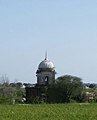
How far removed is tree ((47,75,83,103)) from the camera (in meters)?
90.8

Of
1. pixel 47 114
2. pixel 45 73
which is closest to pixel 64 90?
pixel 45 73

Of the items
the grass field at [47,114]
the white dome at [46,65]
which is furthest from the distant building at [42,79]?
the grass field at [47,114]

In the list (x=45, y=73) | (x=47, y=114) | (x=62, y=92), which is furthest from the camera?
(x=45, y=73)

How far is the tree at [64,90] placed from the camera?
90.8 metres

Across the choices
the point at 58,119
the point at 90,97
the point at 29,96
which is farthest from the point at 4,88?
the point at 58,119

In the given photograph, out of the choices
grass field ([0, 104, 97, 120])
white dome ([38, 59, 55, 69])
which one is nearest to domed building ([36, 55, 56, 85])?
white dome ([38, 59, 55, 69])

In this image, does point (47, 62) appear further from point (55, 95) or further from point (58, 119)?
point (58, 119)

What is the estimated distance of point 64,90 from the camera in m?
91.3

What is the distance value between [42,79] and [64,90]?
1045cm

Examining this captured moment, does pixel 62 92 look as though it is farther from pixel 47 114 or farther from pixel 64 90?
pixel 47 114

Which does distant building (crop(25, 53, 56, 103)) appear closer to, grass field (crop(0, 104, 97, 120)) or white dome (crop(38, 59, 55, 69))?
white dome (crop(38, 59, 55, 69))

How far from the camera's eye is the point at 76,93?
3649 inches

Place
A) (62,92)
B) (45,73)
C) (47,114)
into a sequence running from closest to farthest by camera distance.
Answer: (47,114)
(62,92)
(45,73)

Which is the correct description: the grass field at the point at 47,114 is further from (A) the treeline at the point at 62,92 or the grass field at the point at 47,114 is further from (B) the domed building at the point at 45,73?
(B) the domed building at the point at 45,73
